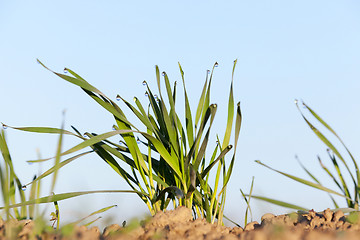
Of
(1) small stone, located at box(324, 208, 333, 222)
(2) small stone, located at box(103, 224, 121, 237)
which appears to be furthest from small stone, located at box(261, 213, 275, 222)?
(2) small stone, located at box(103, 224, 121, 237)

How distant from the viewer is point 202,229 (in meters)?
1.46

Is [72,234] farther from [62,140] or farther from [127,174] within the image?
[127,174]

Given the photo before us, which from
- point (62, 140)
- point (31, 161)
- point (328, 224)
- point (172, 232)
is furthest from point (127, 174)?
point (328, 224)

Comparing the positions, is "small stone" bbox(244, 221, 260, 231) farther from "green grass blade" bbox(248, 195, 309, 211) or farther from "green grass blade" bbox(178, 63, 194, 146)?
"green grass blade" bbox(178, 63, 194, 146)

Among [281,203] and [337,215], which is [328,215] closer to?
[337,215]

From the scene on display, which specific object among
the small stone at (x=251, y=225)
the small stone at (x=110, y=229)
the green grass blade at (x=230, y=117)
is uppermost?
the green grass blade at (x=230, y=117)

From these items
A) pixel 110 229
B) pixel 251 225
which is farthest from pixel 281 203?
pixel 110 229

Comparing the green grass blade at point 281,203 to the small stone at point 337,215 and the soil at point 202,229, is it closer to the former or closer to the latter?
the soil at point 202,229

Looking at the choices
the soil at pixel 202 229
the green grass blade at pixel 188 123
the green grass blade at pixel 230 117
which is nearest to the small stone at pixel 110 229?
the soil at pixel 202 229

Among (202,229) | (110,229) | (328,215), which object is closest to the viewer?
(202,229)

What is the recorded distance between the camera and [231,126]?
2018 millimetres

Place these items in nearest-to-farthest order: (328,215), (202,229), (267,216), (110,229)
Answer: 1. (202,229)
2. (110,229)
3. (328,215)
4. (267,216)

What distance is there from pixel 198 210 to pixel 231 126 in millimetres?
433

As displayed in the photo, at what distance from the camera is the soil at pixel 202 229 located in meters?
1.23
